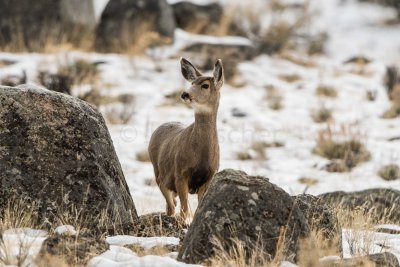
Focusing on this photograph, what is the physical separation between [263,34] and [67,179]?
18450mm

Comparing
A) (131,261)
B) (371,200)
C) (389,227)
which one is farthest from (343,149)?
(131,261)

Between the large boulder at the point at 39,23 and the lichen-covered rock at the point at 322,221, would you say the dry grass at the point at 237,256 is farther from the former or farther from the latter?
the large boulder at the point at 39,23

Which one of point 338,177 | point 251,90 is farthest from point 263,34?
point 338,177

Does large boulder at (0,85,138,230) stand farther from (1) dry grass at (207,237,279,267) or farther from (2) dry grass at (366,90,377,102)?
(2) dry grass at (366,90,377,102)

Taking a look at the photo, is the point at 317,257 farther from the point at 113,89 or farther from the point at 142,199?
the point at 113,89

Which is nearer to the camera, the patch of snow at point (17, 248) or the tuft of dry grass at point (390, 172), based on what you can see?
the patch of snow at point (17, 248)

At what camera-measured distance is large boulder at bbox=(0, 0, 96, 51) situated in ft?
62.1

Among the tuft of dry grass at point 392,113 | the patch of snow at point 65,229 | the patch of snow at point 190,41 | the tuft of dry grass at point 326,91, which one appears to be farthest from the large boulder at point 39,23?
the patch of snow at point 65,229

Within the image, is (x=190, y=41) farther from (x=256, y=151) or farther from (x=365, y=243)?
(x=365, y=243)

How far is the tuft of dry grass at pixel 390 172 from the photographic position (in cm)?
1170

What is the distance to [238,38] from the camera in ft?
72.5

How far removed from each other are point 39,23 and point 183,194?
13491mm

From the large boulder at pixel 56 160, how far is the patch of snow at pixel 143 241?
35 cm

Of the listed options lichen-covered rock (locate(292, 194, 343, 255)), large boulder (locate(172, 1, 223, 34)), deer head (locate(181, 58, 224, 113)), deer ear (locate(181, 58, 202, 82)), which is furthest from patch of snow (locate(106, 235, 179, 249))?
large boulder (locate(172, 1, 223, 34))
